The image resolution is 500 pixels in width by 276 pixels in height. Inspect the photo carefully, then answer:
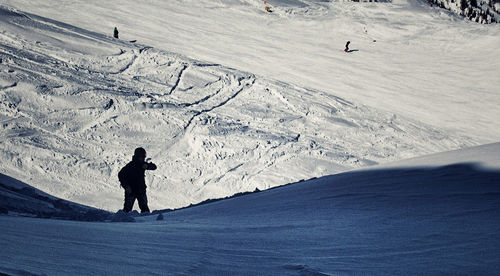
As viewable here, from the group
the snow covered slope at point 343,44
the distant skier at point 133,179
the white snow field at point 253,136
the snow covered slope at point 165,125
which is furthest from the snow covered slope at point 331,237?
the snow covered slope at point 343,44

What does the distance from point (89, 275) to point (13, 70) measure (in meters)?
11.6

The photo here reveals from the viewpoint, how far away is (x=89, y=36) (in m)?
16.5

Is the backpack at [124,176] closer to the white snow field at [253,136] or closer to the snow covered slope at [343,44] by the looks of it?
the white snow field at [253,136]

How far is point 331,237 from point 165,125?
890cm

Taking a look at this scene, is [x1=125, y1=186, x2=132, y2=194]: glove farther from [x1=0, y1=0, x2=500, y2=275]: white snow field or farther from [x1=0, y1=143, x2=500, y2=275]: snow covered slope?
[x1=0, y1=143, x2=500, y2=275]: snow covered slope

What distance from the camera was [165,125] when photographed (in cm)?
1149

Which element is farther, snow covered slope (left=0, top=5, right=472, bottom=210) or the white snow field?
snow covered slope (left=0, top=5, right=472, bottom=210)

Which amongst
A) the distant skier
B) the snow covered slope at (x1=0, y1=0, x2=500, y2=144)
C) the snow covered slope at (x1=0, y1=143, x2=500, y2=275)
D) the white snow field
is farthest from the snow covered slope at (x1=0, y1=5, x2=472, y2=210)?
the snow covered slope at (x1=0, y1=143, x2=500, y2=275)

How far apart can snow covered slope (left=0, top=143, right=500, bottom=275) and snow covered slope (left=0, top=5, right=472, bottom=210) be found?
5312 mm

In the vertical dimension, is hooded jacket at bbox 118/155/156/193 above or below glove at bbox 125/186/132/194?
above

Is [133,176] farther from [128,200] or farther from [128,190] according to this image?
[128,200]

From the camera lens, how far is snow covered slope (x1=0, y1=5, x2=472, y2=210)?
9.43 meters

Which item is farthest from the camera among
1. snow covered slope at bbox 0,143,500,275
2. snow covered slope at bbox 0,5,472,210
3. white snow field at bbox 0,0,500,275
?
snow covered slope at bbox 0,5,472,210

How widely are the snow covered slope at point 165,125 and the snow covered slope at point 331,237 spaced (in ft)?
17.4
